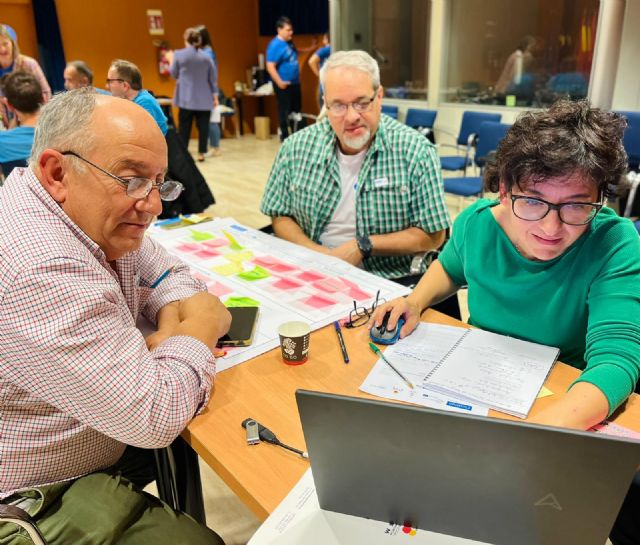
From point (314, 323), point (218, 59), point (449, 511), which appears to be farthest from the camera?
point (218, 59)

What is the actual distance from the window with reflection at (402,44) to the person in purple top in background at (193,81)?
2455 mm

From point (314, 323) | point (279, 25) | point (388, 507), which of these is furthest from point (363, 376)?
point (279, 25)

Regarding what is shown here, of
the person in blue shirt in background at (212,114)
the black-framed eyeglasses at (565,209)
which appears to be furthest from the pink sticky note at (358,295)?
the person in blue shirt in background at (212,114)

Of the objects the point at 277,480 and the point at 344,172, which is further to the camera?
the point at 344,172

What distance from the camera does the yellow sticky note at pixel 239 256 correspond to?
1.96 metres

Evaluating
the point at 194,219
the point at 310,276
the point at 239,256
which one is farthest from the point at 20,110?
the point at 310,276

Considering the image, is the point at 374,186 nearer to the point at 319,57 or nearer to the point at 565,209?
the point at 565,209

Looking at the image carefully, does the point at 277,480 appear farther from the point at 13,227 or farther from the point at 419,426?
the point at 13,227

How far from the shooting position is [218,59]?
10859 mm

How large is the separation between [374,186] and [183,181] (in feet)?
6.59

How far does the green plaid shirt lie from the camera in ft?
7.27

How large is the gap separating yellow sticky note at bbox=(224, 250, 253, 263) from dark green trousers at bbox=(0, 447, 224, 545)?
93 cm

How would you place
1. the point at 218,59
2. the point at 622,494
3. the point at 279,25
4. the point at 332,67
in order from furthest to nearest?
the point at 218,59 → the point at 279,25 → the point at 332,67 → the point at 622,494

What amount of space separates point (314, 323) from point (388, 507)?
717 millimetres
